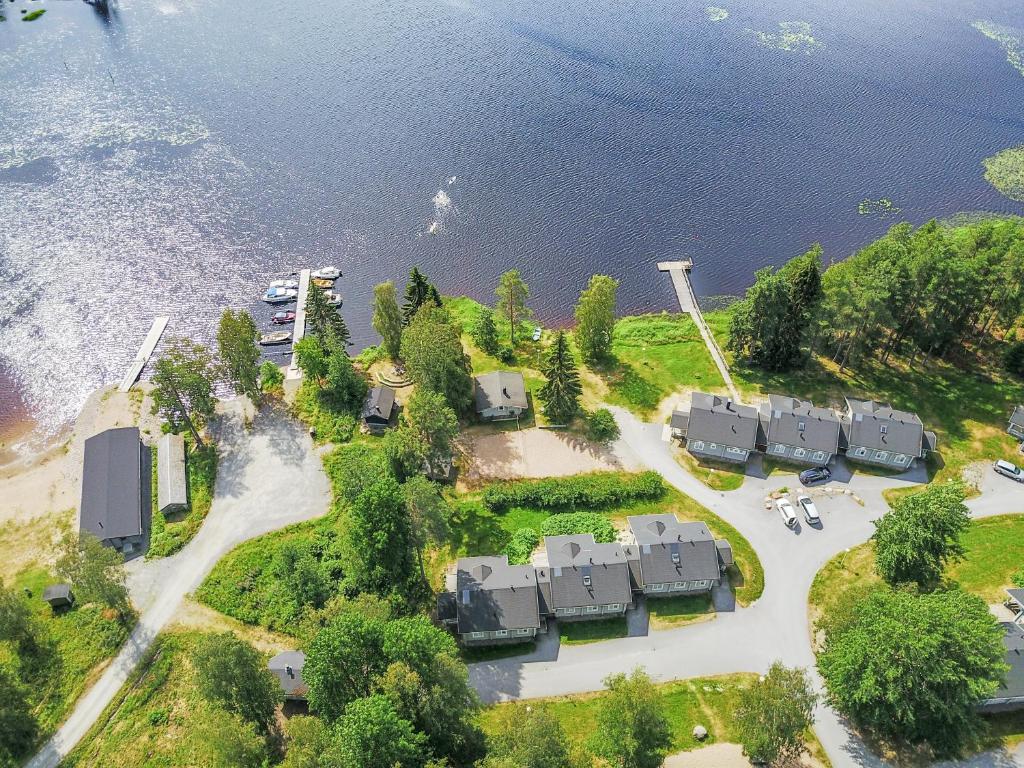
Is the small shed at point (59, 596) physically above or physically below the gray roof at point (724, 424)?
below

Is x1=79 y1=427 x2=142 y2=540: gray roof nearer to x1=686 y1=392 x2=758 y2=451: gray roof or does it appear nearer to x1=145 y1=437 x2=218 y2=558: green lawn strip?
x1=145 y1=437 x2=218 y2=558: green lawn strip

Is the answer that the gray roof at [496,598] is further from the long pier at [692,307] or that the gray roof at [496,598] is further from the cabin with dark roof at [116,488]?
the long pier at [692,307]

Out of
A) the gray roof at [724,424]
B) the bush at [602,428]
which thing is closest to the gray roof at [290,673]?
the bush at [602,428]

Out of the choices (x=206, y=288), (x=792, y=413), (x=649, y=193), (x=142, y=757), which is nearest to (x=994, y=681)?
(x=792, y=413)

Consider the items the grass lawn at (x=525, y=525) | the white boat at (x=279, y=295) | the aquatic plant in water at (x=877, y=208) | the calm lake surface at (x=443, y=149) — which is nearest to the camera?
the grass lawn at (x=525, y=525)

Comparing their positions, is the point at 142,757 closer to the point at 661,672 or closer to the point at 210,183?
the point at 661,672

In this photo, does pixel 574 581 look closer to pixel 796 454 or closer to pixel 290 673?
pixel 290 673

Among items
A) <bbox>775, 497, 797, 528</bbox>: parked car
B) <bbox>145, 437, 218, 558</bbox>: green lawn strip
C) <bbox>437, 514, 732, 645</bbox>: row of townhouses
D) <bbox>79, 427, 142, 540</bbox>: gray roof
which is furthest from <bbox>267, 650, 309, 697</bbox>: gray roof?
<bbox>775, 497, 797, 528</bbox>: parked car
